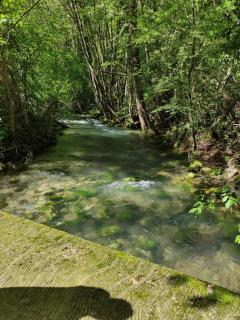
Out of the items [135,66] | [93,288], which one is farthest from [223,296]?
[135,66]

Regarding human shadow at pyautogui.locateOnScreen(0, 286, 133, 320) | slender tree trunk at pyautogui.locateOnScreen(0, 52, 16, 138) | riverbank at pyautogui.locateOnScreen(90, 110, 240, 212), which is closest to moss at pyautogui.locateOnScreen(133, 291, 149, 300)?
human shadow at pyautogui.locateOnScreen(0, 286, 133, 320)

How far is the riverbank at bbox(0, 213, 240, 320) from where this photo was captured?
2.60m

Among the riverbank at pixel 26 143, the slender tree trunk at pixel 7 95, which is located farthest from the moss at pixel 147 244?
the slender tree trunk at pixel 7 95

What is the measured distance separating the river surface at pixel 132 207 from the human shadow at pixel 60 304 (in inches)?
89.3

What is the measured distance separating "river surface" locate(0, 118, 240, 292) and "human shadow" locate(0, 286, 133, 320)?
227cm

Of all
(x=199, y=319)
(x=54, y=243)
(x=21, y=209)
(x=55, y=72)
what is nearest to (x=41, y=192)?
(x=21, y=209)

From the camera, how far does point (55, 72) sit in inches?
656

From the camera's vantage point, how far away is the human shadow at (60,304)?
8.49 ft

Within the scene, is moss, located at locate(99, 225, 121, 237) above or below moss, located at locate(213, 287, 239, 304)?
below

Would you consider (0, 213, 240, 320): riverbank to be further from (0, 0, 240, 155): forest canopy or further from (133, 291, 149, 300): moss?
(0, 0, 240, 155): forest canopy

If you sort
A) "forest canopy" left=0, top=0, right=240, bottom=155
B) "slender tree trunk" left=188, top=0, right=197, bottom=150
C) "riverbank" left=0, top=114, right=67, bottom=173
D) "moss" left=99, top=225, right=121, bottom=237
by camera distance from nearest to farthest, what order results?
1. "moss" left=99, top=225, right=121, bottom=237
2. "forest canopy" left=0, top=0, right=240, bottom=155
3. "slender tree trunk" left=188, top=0, right=197, bottom=150
4. "riverbank" left=0, top=114, right=67, bottom=173

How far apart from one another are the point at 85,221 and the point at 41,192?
6.54 ft

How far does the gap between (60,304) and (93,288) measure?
1.03 feet

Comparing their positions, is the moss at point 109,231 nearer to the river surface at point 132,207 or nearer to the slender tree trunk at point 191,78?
the river surface at point 132,207
